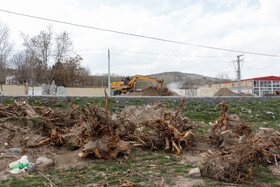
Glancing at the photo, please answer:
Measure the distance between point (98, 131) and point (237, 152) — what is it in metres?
2.83

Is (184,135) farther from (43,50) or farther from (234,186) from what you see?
(43,50)

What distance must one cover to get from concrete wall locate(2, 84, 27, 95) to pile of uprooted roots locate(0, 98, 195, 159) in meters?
23.7

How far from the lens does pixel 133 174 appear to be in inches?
165

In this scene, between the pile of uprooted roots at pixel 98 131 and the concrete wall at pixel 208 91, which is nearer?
the pile of uprooted roots at pixel 98 131

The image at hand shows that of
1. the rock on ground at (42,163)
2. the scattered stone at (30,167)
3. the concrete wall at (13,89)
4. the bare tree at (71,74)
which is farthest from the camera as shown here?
the bare tree at (71,74)

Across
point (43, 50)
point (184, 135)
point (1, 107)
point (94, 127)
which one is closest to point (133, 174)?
point (94, 127)

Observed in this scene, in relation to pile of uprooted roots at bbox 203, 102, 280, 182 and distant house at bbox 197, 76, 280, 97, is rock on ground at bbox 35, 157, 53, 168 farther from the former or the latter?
distant house at bbox 197, 76, 280, 97

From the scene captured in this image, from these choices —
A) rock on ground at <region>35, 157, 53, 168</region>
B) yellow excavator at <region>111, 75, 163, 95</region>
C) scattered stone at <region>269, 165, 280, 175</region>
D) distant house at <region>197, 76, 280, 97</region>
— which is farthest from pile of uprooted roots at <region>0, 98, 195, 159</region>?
distant house at <region>197, 76, 280, 97</region>

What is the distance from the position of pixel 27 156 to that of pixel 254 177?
4631 mm

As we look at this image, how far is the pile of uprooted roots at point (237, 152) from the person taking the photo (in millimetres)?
3969

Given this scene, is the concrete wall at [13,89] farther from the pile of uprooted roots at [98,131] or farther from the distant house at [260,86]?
the distant house at [260,86]

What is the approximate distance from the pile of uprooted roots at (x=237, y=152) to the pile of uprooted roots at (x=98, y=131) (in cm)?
90

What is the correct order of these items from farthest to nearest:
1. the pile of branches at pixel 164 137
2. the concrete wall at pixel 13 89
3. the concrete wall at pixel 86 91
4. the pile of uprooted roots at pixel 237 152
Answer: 1. the concrete wall at pixel 13 89
2. the concrete wall at pixel 86 91
3. the pile of branches at pixel 164 137
4. the pile of uprooted roots at pixel 237 152

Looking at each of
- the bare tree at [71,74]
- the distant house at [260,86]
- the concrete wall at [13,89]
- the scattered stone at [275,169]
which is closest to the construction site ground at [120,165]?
the scattered stone at [275,169]
